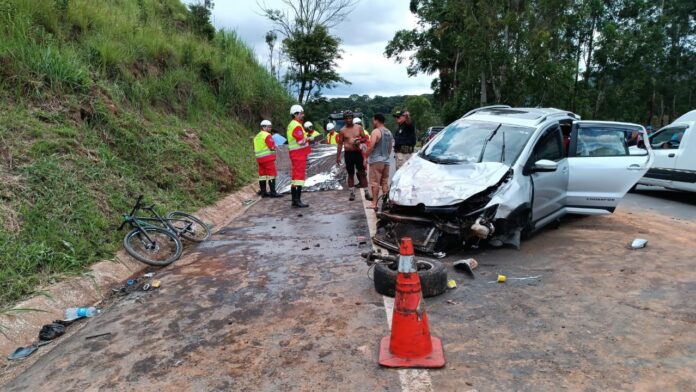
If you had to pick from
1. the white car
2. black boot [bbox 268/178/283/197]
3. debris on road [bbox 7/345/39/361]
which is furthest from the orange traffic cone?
the white car

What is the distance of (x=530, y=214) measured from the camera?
6152 mm

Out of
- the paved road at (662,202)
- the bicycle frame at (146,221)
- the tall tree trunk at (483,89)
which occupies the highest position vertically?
the tall tree trunk at (483,89)

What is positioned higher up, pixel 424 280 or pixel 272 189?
pixel 424 280

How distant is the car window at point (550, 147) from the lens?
21.1ft

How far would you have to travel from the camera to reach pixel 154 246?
20.7 feet

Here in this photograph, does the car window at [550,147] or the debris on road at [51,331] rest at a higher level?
the car window at [550,147]

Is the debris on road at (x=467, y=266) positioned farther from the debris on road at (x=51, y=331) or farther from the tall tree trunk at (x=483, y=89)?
the tall tree trunk at (x=483, y=89)

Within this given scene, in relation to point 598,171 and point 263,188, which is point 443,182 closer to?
point 598,171

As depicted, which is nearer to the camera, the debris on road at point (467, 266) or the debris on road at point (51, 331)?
the debris on road at point (51, 331)

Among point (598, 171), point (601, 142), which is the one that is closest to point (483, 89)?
point (601, 142)

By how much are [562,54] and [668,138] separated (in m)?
17.2

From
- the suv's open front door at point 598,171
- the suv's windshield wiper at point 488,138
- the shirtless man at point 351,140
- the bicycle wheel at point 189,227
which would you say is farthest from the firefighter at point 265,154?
the suv's open front door at point 598,171

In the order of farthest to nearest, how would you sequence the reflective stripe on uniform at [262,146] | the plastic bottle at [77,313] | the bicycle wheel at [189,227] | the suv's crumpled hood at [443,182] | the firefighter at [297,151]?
the reflective stripe on uniform at [262,146] < the firefighter at [297,151] < the bicycle wheel at [189,227] < the suv's crumpled hood at [443,182] < the plastic bottle at [77,313]

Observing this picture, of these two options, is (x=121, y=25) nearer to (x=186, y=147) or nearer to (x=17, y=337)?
(x=186, y=147)
